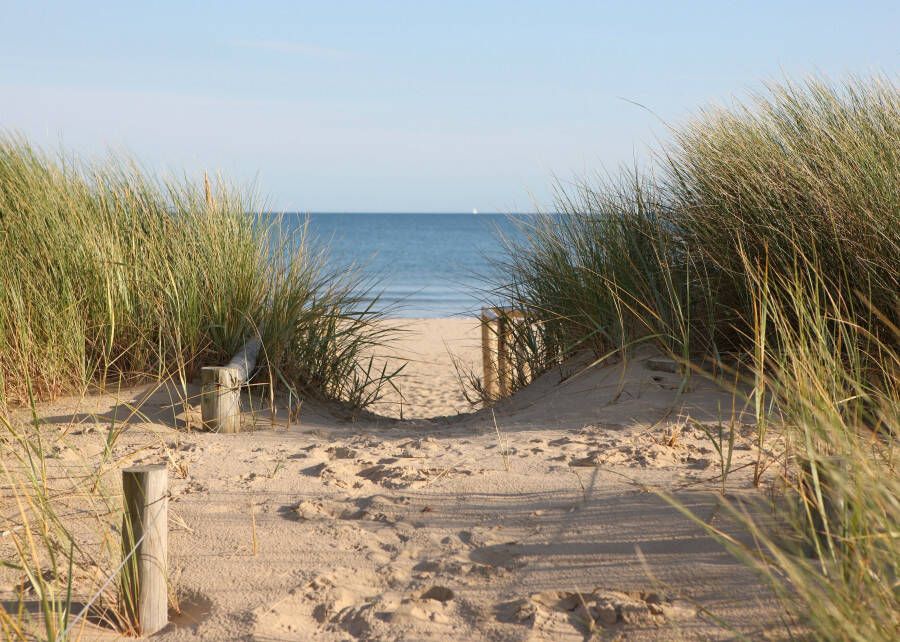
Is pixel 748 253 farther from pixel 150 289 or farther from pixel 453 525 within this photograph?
pixel 150 289

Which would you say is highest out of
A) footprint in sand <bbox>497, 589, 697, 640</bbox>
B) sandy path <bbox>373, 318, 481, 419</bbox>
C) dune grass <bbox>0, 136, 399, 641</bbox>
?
dune grass <bbox>0, 136, 399, 641</bbox>

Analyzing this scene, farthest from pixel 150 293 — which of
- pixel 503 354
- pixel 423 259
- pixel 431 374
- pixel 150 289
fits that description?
pixel 423 259

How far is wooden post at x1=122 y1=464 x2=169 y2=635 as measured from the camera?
7.72ft

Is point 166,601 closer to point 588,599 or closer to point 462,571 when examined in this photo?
point 462,571

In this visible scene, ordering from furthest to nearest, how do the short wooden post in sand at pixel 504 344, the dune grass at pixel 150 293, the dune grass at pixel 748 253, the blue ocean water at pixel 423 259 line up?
the blue ocean water at pixel 423 259 → the short wooden post in sand at pixel 504 344 → the dune grass at pixel 150 293 → the dune grass at pixel 748 253

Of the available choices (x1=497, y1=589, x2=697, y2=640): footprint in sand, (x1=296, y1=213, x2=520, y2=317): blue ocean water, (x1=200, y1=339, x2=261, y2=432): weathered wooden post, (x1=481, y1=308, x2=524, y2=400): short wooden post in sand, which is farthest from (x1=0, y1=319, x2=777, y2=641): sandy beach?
(x1=296, y1=213, x2=520, y2=317): blue ocean water

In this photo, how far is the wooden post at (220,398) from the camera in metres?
4.20

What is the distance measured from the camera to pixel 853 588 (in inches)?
72.6

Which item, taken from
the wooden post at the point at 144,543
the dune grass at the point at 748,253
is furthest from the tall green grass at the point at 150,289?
the wooden post at the point at 144,543

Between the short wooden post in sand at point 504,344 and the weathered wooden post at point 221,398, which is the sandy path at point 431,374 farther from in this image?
the weathered wooden post at point 221,398

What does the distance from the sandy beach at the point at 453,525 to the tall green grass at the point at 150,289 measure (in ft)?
1.10

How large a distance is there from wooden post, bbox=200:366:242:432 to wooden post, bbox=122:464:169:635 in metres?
1.83

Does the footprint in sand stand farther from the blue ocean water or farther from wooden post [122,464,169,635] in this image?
the blue ocean water

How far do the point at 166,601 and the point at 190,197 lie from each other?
11.1ft
